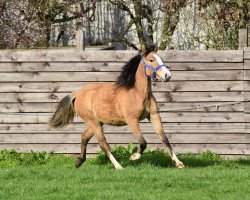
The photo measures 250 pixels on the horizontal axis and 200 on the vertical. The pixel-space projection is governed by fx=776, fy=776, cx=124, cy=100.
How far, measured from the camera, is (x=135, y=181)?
32.8ft

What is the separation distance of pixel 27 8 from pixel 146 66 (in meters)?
6.90

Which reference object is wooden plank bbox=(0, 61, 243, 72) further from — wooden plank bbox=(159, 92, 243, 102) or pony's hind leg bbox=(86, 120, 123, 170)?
pony's hind leg bbox=(86, 120, 123, 170)

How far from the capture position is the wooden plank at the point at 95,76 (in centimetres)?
1316

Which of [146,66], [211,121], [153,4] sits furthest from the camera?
[153,4]

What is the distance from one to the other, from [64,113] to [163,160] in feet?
5.65

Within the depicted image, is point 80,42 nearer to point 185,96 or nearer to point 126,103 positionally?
point 185,96

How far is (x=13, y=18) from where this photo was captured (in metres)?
17.4

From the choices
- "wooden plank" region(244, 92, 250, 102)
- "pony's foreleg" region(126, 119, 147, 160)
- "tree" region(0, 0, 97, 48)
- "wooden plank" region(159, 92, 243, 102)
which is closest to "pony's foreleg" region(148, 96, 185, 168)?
"pony's foreleg" region(126, 119, 147, 160)

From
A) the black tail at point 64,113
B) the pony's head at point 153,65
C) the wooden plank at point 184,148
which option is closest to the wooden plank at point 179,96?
the wooden plank at point 184,148

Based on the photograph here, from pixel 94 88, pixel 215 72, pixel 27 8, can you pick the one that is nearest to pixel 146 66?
pixel 94 88

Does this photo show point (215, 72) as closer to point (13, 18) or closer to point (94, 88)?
point (94, 88)

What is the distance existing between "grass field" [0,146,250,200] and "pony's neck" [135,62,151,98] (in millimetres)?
1079

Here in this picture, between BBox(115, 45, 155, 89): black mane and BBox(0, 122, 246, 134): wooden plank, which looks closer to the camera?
BBox(115, 45, 155, 89): black mane

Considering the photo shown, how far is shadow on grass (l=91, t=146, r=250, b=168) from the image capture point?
1201cm
